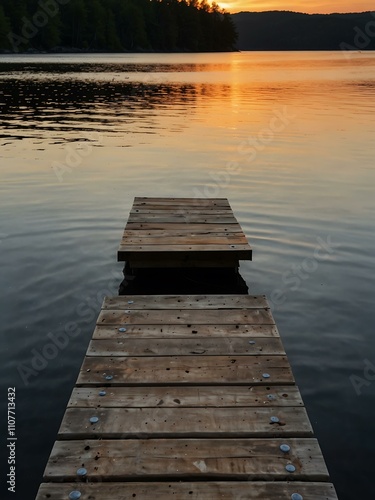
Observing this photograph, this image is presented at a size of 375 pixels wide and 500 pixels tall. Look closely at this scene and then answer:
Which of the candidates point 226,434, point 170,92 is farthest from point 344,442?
point 170,92

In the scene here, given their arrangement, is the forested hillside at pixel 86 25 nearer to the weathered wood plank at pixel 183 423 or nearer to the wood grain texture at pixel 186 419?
the wood grain texture at pixel 186 419

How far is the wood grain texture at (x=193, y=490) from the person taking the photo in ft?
12.4

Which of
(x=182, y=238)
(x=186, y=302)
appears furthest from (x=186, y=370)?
(x=182, y=238)

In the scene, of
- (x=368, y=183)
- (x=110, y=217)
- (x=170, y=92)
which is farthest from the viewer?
(x=170, y=92)

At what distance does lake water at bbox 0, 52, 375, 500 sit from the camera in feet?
20.0

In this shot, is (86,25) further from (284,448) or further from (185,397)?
(284,448)

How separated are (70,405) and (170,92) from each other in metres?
50.4

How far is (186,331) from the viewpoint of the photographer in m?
6.37

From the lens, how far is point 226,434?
4.43 m

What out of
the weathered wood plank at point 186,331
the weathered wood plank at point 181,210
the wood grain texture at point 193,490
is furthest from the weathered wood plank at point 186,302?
the weathered wood plank at point 181,210

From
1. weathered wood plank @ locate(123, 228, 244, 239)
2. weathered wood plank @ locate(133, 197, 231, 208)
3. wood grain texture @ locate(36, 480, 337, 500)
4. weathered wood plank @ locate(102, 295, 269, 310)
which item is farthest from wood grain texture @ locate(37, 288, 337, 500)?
weathered wood plank @ locate(133, 197, 231, 208)

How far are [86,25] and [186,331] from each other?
162708 millimetres

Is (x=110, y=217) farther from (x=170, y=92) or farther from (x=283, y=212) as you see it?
(x=170, y=92)

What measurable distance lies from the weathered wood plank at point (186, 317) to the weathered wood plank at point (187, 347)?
49 centimetres
